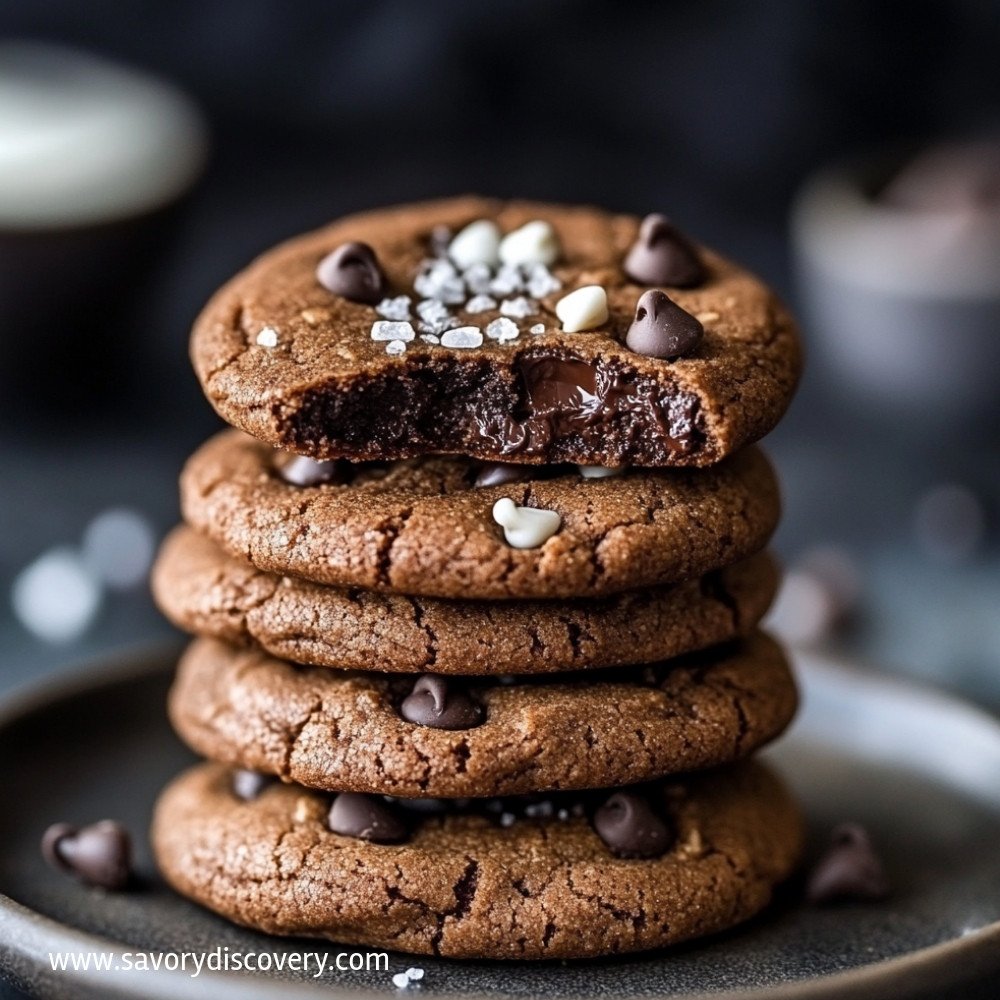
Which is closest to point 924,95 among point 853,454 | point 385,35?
point 853,454

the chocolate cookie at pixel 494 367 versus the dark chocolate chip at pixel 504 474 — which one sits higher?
the chocolate cookie at pixel 494 367

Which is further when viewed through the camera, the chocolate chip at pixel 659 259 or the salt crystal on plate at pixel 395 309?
the chocolate chip at pixel 659 259

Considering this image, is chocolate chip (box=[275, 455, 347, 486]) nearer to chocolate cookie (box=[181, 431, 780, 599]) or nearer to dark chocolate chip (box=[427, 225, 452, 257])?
chocolate cookie (box=[181, 431, 780, 599])

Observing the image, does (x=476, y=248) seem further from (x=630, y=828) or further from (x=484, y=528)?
(x=630, y=828)

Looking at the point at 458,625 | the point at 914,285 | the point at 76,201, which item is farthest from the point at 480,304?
the point at 76,201

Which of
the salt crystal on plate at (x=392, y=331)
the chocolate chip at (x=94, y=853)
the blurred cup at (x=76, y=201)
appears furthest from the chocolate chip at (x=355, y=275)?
the blurred cup at (x=76, y=201)

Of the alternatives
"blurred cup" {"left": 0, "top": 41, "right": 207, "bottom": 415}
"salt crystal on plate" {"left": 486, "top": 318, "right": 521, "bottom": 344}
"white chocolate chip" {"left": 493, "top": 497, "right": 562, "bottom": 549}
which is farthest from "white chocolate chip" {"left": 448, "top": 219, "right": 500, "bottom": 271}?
"blurred cup" {"left": 0, "top": 41, "right": 207, "bottom": 415}

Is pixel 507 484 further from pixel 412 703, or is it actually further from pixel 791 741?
pixel 791 741

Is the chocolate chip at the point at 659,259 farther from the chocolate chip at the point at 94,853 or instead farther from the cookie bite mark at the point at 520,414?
the chocolate chip at the point at 94,853
